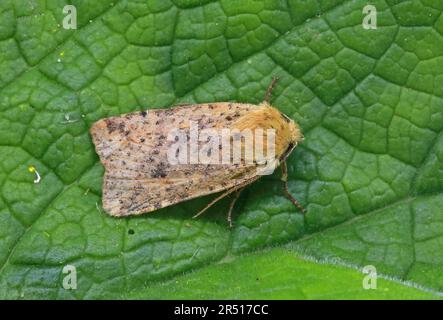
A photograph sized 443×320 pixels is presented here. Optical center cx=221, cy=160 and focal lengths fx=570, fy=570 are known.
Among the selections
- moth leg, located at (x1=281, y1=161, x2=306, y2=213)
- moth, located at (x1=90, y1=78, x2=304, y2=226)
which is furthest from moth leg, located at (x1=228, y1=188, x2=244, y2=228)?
moth leg, located at (x1=281, y1=161, x2=306, y2=213)

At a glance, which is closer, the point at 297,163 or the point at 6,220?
the point at 6,220

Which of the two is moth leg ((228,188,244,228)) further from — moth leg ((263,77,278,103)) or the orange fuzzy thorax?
moth leg ((263,77,278,103))

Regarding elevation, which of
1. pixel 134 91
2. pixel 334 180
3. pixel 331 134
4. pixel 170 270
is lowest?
pixel 170 270

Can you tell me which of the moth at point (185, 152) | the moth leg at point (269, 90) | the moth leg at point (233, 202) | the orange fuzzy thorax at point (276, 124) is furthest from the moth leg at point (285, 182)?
the moth leg at point (269, 90)

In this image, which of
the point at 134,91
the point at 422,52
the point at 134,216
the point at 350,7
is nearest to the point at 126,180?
→ the point at 134,216

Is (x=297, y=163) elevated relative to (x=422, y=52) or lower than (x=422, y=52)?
lower

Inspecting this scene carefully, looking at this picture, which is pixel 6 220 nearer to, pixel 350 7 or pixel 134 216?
pixel 134 216

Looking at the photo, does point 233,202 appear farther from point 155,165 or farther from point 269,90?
point 269,90

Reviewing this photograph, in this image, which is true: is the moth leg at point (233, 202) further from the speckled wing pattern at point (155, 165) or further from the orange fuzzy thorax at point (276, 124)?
the orange fuzzy thorax at point (276, 124)
